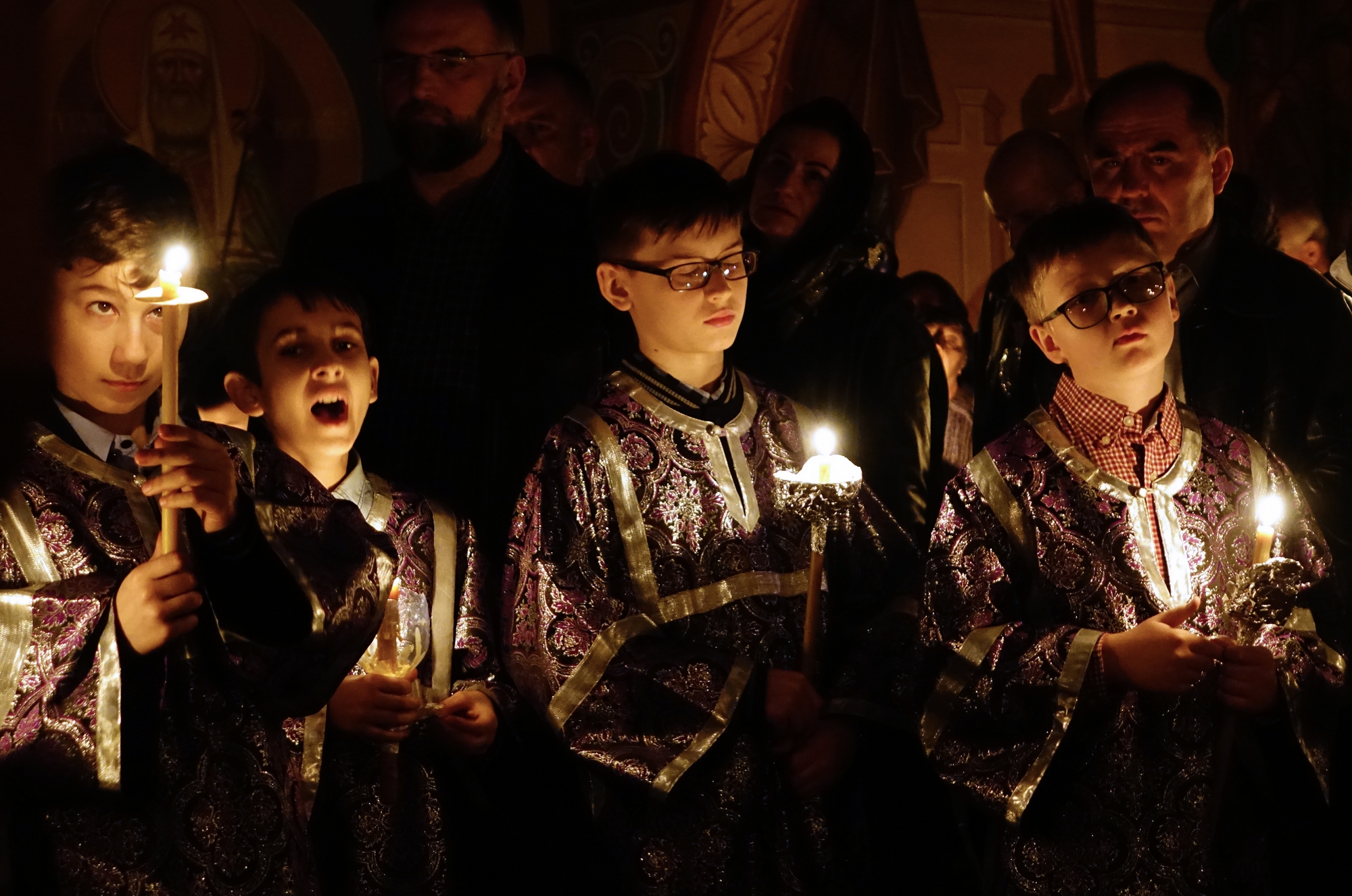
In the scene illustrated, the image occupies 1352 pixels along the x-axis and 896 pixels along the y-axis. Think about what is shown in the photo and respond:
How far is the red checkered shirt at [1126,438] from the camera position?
2.72 m

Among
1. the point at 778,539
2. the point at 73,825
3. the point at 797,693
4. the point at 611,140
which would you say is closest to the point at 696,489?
the point at 778,539

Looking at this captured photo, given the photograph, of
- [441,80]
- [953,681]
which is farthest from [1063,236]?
[441,80]

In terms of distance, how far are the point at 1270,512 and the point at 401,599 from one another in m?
1.54

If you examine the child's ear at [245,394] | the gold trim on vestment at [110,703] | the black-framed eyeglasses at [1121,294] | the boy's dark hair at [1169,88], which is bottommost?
the gold trim on vestment at [110,703]

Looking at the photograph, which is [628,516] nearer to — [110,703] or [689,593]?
[689,593]

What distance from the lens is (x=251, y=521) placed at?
2.21m

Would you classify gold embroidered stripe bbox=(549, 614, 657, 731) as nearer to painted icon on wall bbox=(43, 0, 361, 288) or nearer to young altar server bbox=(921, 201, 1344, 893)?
young altar server bbox=(921, 201, 1344, 893)

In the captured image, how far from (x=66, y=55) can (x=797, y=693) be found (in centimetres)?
268

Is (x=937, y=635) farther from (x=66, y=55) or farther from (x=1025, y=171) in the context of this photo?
(x=66, y=55)

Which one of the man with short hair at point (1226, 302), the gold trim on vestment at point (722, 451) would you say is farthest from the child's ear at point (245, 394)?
the man with short hair at point (1226, 302)

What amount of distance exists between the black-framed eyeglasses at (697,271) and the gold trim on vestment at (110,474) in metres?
1.02

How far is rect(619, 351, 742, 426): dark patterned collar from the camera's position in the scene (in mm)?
2854

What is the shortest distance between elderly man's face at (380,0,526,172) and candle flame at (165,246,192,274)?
4.77 feet

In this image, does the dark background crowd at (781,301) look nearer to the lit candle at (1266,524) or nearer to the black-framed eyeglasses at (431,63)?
the black-framed eyeglasses at (431,63)
